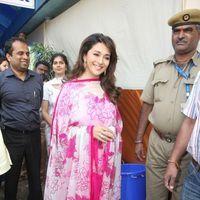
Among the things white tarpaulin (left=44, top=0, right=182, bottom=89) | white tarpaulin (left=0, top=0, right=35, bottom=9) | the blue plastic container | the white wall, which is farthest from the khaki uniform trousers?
the white wall

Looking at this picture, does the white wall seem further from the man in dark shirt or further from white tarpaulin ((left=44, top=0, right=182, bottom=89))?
the man in dark shirt

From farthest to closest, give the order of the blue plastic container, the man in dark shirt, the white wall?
the white wall, the man in dark shirt, the blue plastic container

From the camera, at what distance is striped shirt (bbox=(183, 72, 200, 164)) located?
6.28 feet

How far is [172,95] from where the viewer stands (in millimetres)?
2705

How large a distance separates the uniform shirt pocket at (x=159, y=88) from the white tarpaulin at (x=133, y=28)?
984 millimetres

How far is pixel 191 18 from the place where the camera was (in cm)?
269

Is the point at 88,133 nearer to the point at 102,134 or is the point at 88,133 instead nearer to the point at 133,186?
the point at 102,134

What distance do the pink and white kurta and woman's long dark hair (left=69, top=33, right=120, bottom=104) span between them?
2.8 inches

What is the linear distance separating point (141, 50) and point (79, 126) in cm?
200

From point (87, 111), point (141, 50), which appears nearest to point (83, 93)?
point (87, 111)

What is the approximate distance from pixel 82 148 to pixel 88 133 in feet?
0.40

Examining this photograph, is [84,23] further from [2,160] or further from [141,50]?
[2,160]

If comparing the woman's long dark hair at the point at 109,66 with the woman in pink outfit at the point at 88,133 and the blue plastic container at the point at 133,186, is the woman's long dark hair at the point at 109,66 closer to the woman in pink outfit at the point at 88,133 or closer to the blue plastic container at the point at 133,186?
the woman in pink outfit at the point at 88,133

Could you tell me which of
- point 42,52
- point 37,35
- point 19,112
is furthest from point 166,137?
point 37,35
